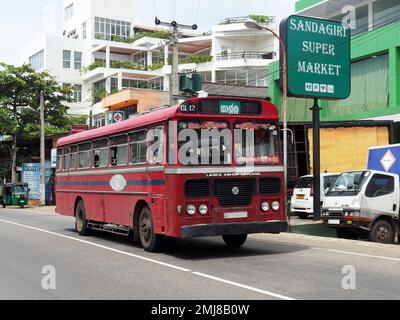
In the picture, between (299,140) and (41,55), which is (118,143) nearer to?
(299,140)

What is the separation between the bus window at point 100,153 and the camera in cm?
1415

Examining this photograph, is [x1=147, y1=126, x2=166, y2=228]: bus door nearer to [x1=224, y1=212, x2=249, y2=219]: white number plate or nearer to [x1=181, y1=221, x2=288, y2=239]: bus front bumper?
[x1=181, y1=221, x2=288, y2=239]: bus front bumper

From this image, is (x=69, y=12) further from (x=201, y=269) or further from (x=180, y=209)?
(x=201, y=269)

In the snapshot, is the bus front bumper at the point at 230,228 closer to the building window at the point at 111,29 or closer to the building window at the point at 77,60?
the building window at the point at 111,29

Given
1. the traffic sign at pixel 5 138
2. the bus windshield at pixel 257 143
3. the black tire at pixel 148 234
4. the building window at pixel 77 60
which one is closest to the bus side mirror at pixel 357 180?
the bus windshield at pixel 257 143

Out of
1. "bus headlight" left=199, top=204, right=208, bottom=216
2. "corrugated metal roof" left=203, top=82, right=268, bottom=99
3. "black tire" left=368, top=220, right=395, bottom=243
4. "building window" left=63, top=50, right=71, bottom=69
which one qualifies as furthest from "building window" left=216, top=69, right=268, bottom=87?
"bus headlight" left=199, top=204, right=208, bottom=216

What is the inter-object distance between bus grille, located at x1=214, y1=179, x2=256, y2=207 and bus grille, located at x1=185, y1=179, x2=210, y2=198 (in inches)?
7.5

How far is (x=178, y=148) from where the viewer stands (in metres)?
10.8

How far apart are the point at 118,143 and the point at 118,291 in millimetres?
6100

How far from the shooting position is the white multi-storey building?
197 feet

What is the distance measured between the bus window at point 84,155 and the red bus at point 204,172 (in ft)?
9.43

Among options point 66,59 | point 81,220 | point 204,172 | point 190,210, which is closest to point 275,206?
point 204,172

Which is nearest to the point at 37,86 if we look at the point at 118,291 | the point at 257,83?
the point at 257,83

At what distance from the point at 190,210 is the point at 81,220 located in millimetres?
6664
